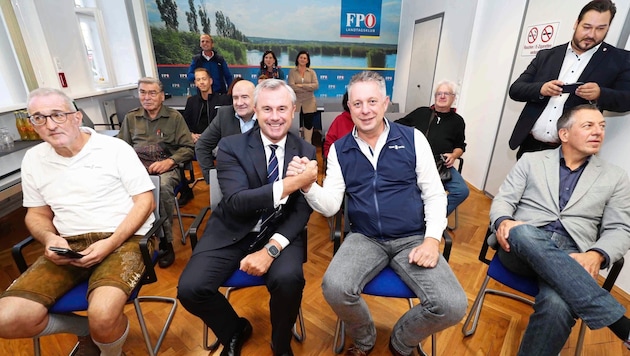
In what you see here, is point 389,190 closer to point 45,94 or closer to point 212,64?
point 45,94

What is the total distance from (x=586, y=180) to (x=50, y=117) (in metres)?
2.77

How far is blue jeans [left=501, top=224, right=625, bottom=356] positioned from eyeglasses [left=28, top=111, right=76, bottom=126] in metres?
2.39

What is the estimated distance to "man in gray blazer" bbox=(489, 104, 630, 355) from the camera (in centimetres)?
128

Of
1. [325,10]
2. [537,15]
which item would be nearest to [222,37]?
[325,10]

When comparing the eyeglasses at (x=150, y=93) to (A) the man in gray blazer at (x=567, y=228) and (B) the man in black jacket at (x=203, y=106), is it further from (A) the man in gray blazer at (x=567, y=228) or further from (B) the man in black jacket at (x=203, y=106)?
(A) the man in gray blazer at (x=567, y=228)

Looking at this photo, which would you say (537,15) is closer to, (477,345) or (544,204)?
(544,204)

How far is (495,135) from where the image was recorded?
11.5ft

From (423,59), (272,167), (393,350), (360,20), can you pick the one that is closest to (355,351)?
(393,350)

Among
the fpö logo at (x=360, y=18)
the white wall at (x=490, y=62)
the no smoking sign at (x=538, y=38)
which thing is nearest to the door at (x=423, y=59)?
the white wall at (x=490, y=62)

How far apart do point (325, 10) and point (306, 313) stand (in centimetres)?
596

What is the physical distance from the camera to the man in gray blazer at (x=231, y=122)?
94.0 inches

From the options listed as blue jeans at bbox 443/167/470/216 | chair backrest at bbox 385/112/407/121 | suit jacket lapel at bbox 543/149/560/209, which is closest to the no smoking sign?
chair backrest at bbox 385/112/407/121

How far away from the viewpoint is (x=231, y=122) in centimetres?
244

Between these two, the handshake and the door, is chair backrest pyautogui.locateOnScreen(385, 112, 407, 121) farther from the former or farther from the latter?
the door
